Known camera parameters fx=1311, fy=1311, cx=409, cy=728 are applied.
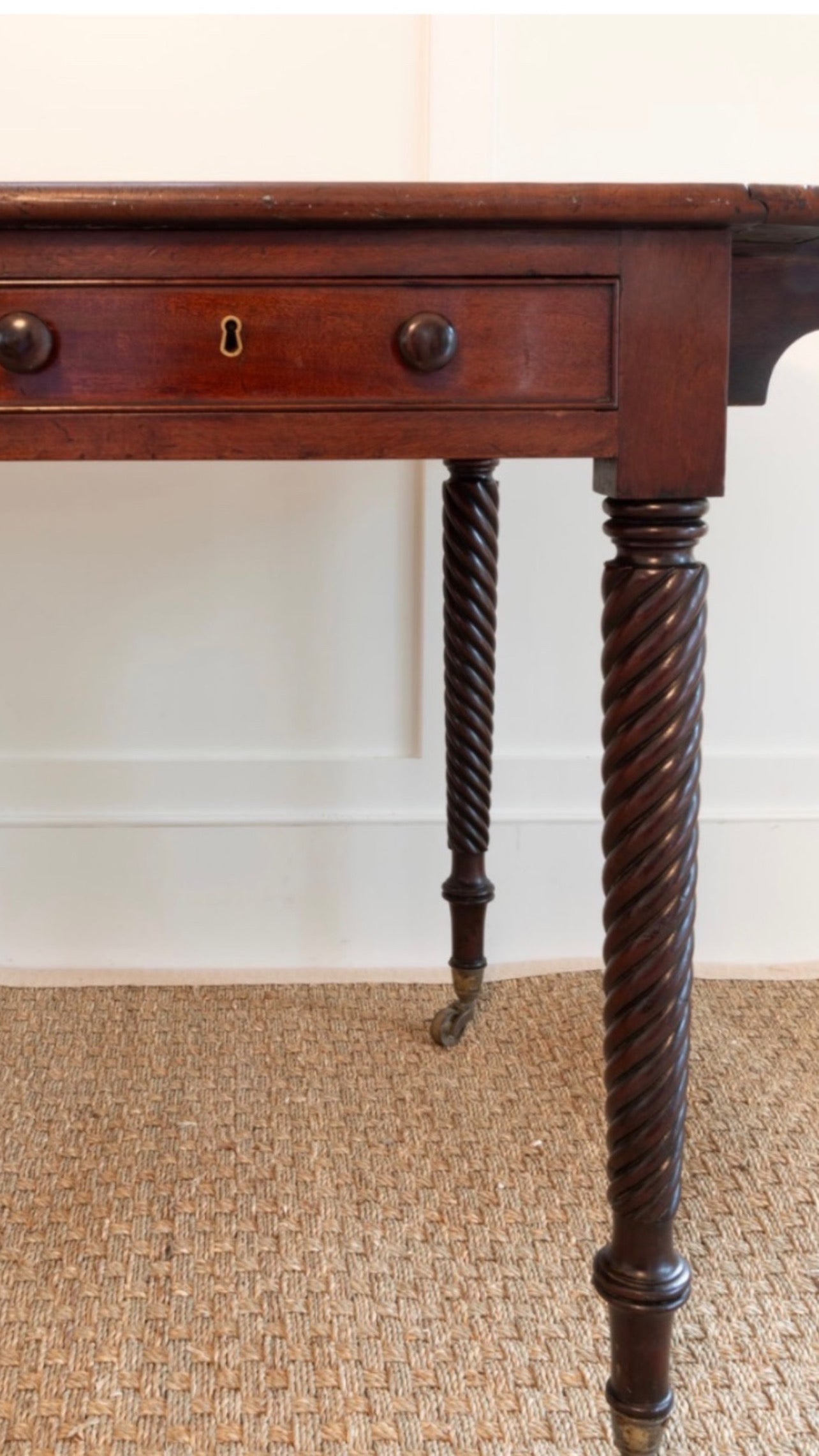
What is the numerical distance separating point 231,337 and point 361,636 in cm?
79

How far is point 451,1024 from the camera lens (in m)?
1.32

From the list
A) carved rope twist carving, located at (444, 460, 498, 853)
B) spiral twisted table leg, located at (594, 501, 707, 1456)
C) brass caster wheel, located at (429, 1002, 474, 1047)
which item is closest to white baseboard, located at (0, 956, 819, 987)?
brass caster wheel, located at (429, 1002, 474, 1047)

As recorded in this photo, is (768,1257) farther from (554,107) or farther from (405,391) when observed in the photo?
(554,107)

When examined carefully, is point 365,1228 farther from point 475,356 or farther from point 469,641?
point 475,356

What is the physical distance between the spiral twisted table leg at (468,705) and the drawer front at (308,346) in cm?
48

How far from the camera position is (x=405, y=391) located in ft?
2.29

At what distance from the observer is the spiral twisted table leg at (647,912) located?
71 centimetres

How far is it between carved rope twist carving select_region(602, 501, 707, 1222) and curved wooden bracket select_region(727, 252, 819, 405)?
0.39ft

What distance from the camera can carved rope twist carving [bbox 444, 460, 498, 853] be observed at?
3.94 ft

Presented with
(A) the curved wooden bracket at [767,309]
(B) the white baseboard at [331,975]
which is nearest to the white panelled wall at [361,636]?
(B) the white baseboard at [331,975]

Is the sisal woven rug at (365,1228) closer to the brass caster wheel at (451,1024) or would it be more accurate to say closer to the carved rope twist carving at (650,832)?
the brass caster wheel at (451,1024)

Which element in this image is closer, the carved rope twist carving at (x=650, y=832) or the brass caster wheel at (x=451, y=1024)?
the carved rope twist carving at (x=650, y=832)

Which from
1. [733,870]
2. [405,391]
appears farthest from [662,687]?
[733,870]

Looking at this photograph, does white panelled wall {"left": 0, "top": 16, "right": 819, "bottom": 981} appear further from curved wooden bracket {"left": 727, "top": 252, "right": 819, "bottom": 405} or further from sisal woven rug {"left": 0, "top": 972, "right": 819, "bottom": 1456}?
curved wooden bracket {"left": 727, "top": 252, "right": 819, "bottom": 405}
